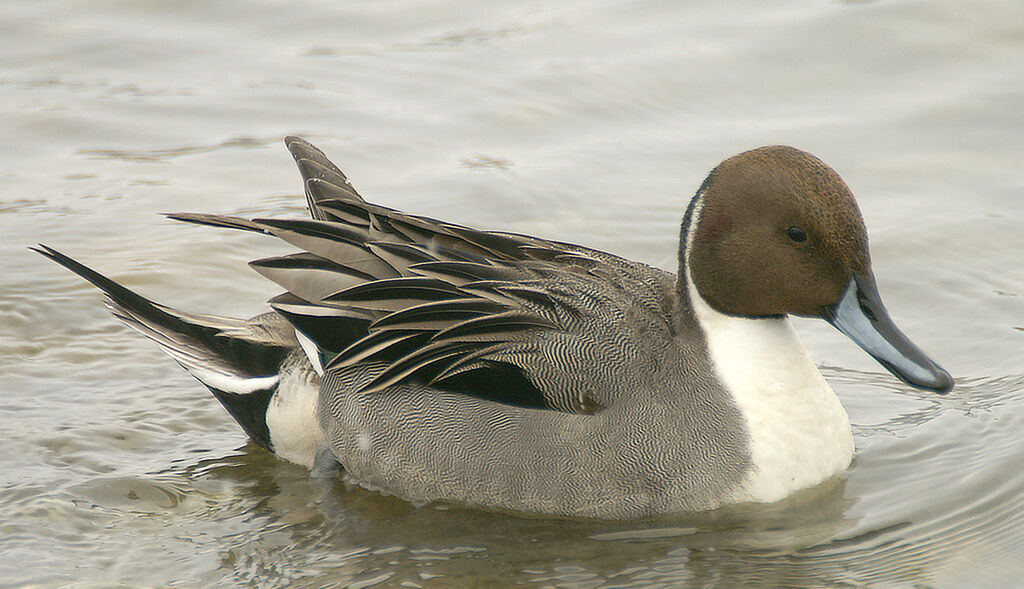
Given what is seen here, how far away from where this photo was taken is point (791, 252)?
12.6 feet

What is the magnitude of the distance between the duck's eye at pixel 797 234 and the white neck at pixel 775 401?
0.97 ft

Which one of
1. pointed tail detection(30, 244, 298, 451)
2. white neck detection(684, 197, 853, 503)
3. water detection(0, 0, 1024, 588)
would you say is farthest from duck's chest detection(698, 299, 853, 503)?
pointed tail detection(30, 244, 298, 451)

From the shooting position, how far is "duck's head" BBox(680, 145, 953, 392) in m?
3.77

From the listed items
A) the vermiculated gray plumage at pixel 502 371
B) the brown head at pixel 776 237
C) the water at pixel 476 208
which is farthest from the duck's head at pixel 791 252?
the water at pixel 476 208

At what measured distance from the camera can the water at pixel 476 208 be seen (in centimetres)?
383

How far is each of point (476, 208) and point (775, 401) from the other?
2742mm

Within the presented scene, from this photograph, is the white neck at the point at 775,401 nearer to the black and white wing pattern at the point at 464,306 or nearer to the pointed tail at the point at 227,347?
the black and white wing pattern at the point at 464,306

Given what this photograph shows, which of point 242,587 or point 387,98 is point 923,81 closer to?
point 387,98

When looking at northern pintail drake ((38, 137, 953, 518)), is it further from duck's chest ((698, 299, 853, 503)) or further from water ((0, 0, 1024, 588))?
water ((0, 0, 1024, 588))

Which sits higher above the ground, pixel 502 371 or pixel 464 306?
pixel 464 306

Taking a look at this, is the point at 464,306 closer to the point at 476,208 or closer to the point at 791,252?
the point at 791,252

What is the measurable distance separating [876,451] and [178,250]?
130 inches

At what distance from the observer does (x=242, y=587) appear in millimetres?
3656

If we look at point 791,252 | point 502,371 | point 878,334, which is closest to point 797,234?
point 791,252
